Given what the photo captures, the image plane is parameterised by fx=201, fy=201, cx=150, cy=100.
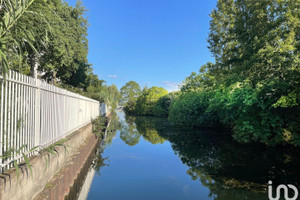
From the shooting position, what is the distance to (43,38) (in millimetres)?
3143

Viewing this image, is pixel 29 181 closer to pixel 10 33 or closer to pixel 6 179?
pixel 6 179

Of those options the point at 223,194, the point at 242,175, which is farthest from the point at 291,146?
the point at 223,194

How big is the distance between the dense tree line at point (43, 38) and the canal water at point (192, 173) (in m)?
3.45

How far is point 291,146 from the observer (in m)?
8.79

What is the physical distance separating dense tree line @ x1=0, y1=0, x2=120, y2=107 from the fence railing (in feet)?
1.06

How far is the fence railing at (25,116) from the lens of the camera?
255 centimetres

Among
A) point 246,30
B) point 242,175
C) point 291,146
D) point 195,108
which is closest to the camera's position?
point 242,175

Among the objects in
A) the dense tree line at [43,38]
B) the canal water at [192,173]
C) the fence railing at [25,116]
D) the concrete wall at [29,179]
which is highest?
the dense tree line at [43,38]

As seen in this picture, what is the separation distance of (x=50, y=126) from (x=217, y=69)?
666 inches

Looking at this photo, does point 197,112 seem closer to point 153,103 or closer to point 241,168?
point 241,168

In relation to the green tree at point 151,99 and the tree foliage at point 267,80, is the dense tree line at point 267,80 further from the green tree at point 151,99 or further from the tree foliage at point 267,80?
the green tree at point 151,99

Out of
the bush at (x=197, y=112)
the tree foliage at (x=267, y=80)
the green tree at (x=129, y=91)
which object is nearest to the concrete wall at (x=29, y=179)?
the tree foliage at (x=267, y=80)

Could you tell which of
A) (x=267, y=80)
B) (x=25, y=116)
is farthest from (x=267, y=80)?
(x=25, y=116)
